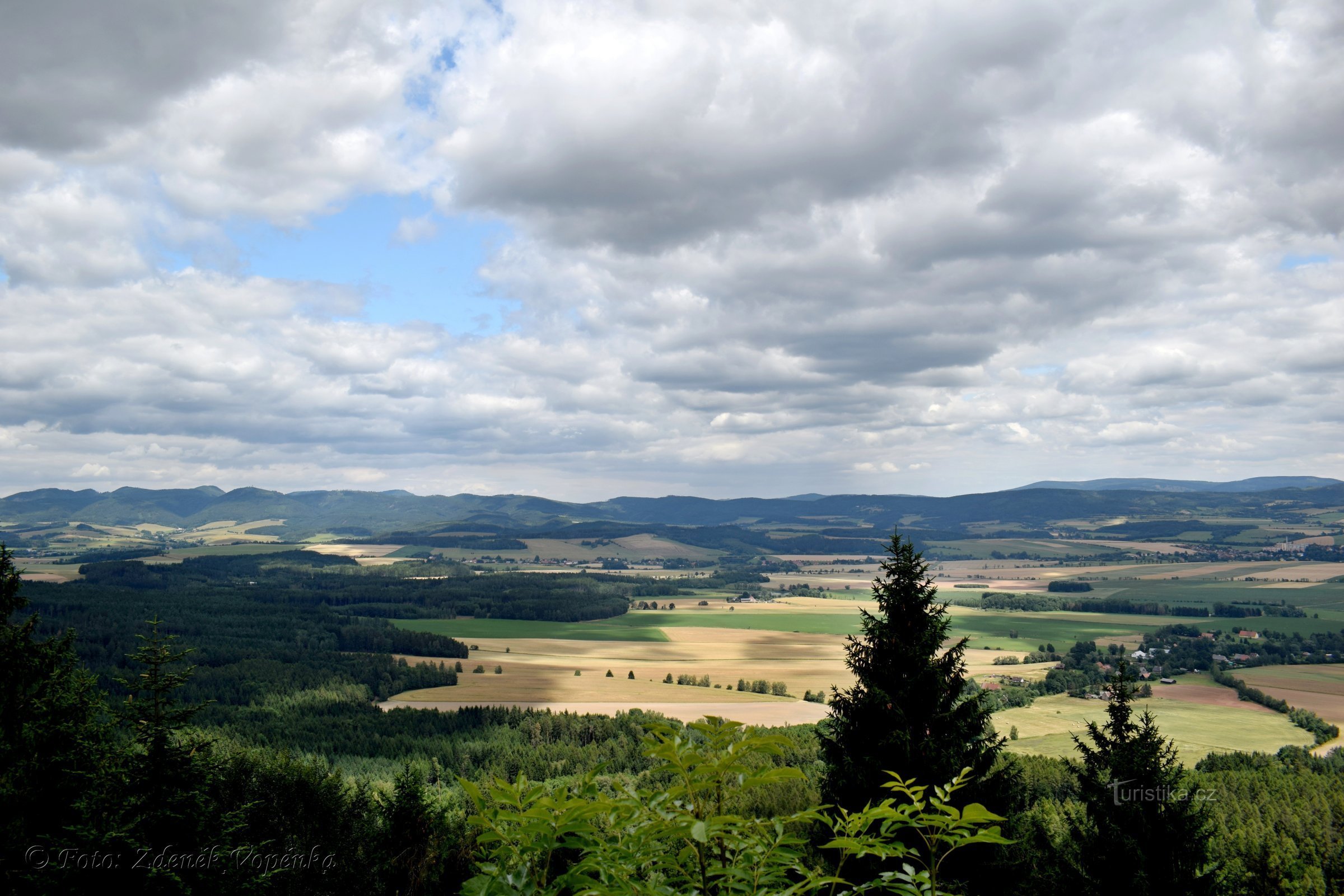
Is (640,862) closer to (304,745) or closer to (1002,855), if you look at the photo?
(1002,855)

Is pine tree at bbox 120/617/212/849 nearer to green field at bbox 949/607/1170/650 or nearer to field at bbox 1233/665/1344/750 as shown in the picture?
field at bbox 1233/665/1344/750

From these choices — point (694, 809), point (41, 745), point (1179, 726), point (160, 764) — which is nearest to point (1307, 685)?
point (1179, 726)

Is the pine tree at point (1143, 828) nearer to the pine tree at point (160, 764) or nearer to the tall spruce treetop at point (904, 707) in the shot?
the tall spruce treetop at point (904, 707)

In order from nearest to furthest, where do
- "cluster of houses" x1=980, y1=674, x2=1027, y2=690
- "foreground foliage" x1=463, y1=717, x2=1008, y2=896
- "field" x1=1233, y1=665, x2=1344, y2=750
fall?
"foreground foliage" x1=463, y1=717, x2=1008, y2=896 → "field" x1=1233, y1=665, x2=1344, y2=750 → "cluster of houses" x1=980, y1=674, x2=1027, y2=690

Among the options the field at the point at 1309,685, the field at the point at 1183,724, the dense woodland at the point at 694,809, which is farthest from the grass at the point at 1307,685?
the dense woodland at the point at 694,809

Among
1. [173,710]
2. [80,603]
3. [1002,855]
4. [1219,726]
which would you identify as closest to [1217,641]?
[1219,726]

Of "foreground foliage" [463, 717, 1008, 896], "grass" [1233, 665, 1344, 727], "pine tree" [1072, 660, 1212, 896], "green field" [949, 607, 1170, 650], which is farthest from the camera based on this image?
"green field" [949, 607, 1170, 650]

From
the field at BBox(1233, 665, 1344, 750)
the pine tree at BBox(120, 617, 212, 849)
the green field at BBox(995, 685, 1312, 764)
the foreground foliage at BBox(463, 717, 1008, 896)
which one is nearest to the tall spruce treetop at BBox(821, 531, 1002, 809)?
the foreground foliage at BBox(463, 717, 1008, 896)
